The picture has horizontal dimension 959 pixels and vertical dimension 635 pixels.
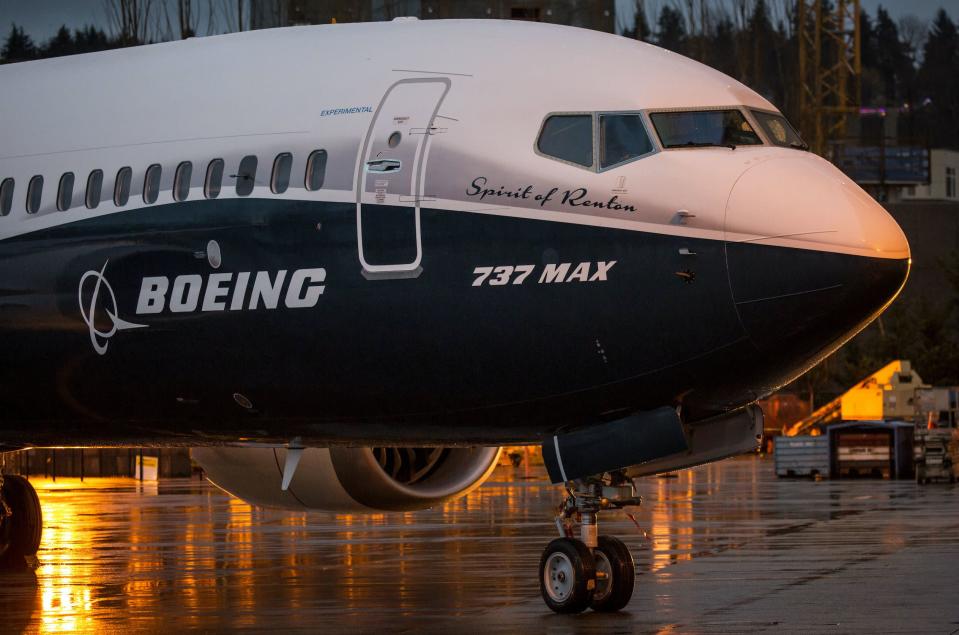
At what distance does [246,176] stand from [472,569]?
5.94 meters

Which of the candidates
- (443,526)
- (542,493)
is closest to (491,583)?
(443,526)

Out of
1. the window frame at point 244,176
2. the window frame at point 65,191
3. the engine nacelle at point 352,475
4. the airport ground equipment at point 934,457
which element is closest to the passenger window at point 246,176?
the window frame at point 244,176

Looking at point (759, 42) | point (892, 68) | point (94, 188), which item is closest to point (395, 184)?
point (94, 188)

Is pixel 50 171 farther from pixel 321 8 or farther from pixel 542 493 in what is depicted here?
pixel 321 8

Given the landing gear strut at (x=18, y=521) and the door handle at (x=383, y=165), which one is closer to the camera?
the door handle at (x=383, y=165)

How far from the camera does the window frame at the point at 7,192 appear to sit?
50.7 ft

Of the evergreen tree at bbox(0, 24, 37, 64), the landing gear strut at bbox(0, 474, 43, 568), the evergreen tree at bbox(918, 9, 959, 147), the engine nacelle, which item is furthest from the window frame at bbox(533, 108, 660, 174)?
A: the evergreen tree at bbox(918, 9, 959, 147)

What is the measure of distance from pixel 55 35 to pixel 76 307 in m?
58.5

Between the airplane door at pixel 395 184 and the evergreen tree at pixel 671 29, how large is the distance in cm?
6724

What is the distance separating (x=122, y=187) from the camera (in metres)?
14.8

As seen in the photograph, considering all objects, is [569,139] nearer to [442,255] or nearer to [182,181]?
[442,255]

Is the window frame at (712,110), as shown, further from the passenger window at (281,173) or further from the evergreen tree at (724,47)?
the evergreen tree at (724,47)

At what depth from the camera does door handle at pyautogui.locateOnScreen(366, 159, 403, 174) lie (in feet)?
43.9

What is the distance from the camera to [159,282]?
14305 mm
